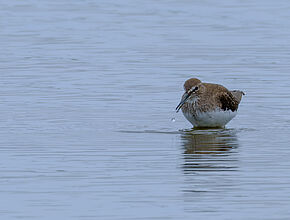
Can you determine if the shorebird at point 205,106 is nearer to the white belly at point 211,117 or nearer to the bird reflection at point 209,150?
the white belly at point 211,117

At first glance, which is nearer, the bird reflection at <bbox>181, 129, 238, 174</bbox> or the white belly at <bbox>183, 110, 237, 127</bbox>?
the bird reflection at <bbox>181, 129, 238, 174</bbox>

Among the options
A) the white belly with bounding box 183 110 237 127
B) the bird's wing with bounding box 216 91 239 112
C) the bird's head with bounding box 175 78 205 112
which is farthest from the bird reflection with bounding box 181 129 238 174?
the bird's head with bounding box 175 78 205 112

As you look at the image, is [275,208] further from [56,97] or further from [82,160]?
[56,97]

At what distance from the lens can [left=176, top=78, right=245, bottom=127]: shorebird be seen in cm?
1795

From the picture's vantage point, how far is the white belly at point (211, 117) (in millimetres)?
17953

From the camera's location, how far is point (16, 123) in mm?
17922

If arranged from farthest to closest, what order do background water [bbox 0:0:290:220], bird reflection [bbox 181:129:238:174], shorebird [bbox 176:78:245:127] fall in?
shorebird [bbox 176:78:245:127], bird reflection [bbox 181:129:238:174], background water [bbox 0:0:290:220]

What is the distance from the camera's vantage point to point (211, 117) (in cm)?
1800

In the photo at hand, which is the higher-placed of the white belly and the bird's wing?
the bird's wing

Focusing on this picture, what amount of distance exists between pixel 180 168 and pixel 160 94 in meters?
6.78

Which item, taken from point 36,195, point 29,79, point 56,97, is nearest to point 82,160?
point 36,195

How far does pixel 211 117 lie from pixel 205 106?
0.19m

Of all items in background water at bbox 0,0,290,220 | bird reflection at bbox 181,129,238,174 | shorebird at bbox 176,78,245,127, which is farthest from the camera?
shorebird at bbox 176,78,245,127

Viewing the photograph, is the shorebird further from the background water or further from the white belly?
the background water
